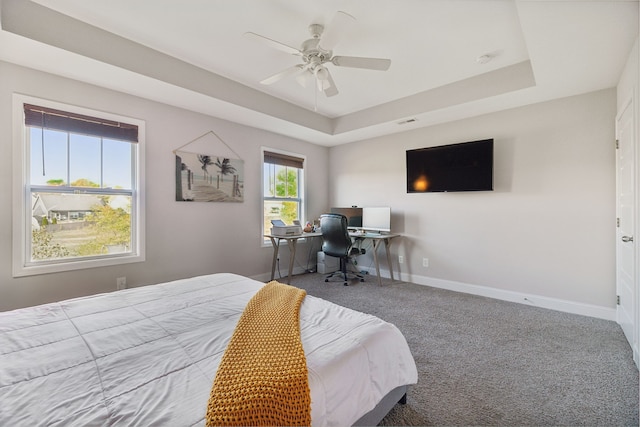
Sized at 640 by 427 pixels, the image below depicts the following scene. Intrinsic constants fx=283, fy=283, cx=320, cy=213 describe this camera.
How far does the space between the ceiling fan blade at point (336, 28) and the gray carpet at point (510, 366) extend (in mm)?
2385

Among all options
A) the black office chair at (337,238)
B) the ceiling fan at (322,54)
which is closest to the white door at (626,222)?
the ceiling fan at (322,54)

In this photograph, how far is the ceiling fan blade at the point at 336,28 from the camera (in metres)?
1.82

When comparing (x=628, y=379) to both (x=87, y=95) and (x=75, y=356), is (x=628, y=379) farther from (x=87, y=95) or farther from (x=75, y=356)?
(x=87, y=95)

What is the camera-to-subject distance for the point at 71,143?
2.70m

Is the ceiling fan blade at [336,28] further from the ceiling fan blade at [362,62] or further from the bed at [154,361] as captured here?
the bed at [154,361]

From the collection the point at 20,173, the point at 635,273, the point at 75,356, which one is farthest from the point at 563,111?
the point at 20,173

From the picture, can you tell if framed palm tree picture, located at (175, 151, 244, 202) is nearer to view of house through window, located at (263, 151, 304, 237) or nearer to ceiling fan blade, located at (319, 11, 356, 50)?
view of house through window, located at (263, 151, 304, 237)

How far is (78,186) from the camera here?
2740mm

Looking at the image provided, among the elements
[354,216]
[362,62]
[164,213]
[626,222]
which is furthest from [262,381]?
[354,216]

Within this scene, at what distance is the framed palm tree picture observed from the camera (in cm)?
340

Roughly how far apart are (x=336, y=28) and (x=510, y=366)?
8.76 feet

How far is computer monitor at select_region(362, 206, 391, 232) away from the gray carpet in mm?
→ 1311

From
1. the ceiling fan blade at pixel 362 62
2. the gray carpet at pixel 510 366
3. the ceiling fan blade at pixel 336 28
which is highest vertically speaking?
the ceiling fan blade at pixel 336 28

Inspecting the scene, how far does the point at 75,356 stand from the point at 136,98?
2818 millimetres
